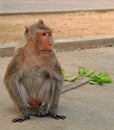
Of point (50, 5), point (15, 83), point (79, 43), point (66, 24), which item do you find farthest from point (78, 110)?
point (50, 5)

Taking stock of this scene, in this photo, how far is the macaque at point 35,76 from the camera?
Result: 561 cm

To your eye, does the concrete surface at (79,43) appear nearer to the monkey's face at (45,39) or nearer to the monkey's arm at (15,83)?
the monkey's arm at (15,83)

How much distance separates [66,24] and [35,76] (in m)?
9.12

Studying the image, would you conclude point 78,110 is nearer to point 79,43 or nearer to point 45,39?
point 45,39

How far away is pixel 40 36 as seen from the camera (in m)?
5.54

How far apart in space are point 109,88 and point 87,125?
214 centimetres

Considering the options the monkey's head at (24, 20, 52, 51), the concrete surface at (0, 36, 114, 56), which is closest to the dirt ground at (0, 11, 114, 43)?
the concrete surface at (0, 36, 114, 56)

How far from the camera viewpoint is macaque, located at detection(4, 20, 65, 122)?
5613 millimetres

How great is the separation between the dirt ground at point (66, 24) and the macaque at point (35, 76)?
5541mm

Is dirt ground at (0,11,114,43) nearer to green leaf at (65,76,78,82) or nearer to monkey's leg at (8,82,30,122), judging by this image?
green leaf at (65,76,78,82)

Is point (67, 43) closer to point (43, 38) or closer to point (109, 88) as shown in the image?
point (109, 88)

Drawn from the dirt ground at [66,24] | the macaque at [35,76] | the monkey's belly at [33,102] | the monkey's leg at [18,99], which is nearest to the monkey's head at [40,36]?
the macaque at [35,76]

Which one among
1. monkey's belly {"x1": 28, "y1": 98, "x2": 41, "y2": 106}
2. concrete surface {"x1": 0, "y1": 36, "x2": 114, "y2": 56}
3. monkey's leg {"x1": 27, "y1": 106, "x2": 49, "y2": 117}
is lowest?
concrete surface {"x1": 0, "y1": 36, "x2": 114, "y2": 56}

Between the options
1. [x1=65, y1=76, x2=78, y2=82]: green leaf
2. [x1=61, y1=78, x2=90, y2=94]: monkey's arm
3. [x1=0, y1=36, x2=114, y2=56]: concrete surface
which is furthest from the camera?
[x1=0, y1=36, x2=114, y2=56]: concrete surface
